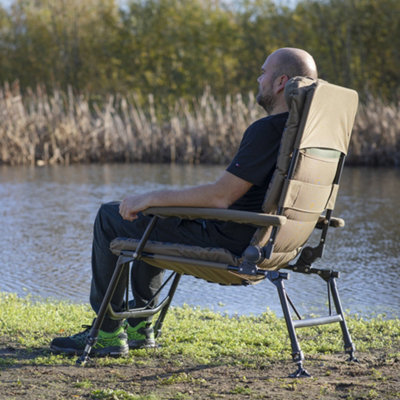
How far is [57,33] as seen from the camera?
132ft

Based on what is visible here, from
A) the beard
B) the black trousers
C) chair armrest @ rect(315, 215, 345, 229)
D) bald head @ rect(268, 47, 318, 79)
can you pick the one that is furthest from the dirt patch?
bald head @ rect(268, 47, 318, 79)

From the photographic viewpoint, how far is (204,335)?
4527 millimetres

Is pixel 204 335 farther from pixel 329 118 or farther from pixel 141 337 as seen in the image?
pixel 329 118

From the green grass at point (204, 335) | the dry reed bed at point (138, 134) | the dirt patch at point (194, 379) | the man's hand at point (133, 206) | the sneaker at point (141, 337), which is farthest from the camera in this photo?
the dry reed bed at point (138, 134)

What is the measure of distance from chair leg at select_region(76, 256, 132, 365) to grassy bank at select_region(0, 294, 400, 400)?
0.06m

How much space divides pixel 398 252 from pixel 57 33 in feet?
113

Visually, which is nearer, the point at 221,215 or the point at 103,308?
the point at 221,215

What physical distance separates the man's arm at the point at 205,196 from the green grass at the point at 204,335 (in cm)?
77

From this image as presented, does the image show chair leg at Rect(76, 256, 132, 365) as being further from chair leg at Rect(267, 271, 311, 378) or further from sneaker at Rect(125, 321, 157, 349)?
chair leg at Rect(267, 271, 311, 378)

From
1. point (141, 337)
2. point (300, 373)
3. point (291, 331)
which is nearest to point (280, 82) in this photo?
point (291, 331)

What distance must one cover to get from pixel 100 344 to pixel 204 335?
0.64m

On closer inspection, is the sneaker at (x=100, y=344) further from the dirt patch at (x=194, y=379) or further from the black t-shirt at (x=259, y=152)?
the black t-shirt at (x=259, y=152)

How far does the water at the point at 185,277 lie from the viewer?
5969 millimetres

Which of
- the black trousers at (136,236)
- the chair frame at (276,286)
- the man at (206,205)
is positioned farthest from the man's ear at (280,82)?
the black trousers at (136,236)
